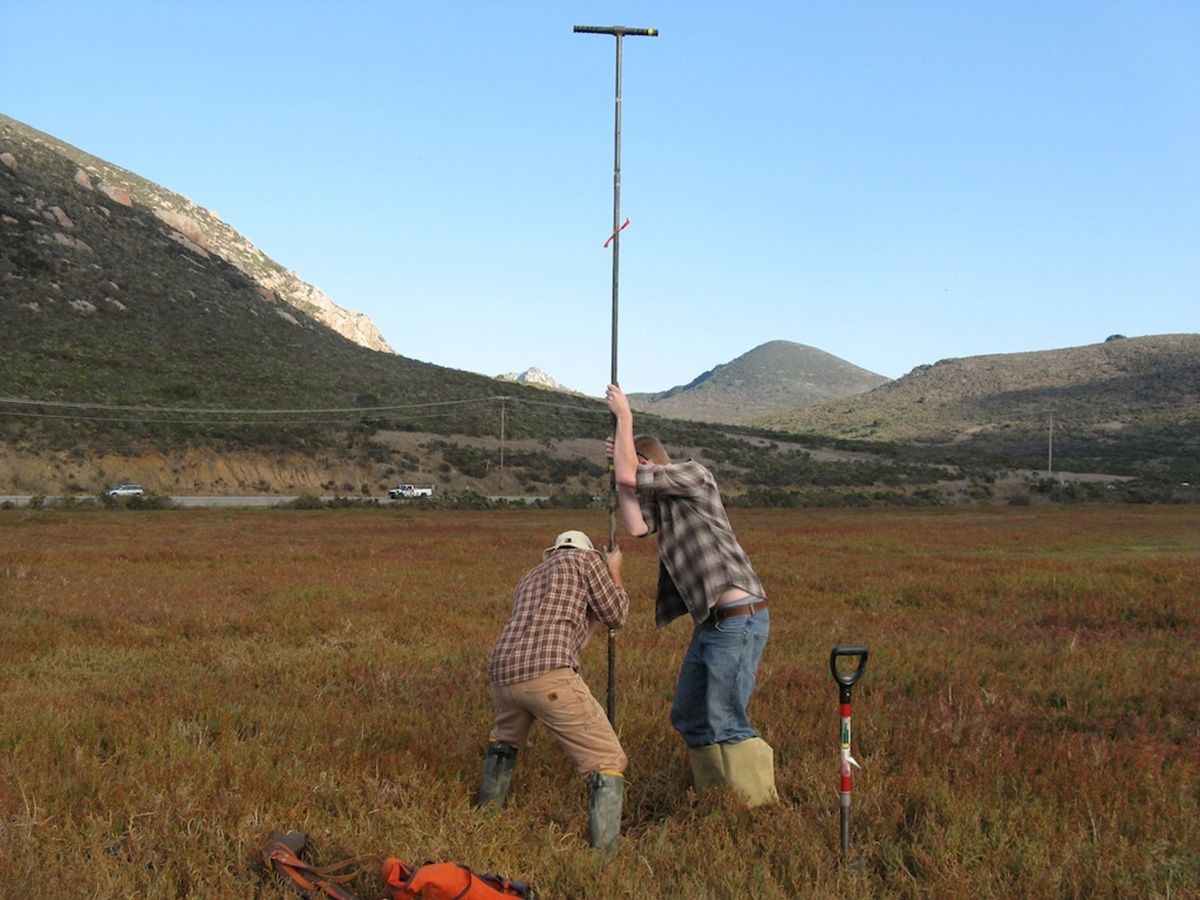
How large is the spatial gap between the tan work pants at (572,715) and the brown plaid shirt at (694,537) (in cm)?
73

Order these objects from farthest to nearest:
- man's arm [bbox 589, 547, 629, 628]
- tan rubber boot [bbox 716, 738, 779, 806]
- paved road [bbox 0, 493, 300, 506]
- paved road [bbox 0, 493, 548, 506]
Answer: paved road [bbox 0, 493, 548, 506], paved road [bbox 0, 493, 300, 506], tan rubber boot [bbox 716, 738, 779, 806], man's arm [bbox 589, 547, 629, 628]

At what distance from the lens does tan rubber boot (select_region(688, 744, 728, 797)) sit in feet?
17.9

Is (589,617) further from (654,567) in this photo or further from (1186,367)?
(1186,367)

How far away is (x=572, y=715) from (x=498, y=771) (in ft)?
2.20

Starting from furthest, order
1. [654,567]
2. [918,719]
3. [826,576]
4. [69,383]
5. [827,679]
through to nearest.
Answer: [69,383] < [654,567] < [826,576] < [827,679] < [918,719]

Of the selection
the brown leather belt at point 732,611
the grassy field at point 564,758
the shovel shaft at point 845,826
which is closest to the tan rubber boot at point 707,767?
the grassy field at point 564,758

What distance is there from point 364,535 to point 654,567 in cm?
1199

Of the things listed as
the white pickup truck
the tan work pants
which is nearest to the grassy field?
the tan work pants

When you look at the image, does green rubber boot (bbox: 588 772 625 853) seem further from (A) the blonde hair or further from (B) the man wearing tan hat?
(A) the blonde hair

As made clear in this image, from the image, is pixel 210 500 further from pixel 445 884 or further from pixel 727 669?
pixel 445 884

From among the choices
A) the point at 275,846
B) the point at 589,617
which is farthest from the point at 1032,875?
the point at 275,846

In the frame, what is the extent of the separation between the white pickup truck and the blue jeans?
50.1 m

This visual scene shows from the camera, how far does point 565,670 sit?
5137 mm

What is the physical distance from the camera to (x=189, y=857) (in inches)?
180
